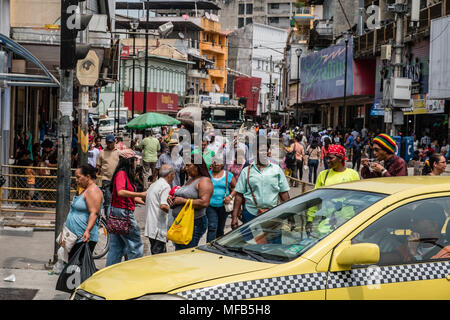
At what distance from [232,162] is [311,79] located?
46096 mm

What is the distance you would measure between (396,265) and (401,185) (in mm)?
756

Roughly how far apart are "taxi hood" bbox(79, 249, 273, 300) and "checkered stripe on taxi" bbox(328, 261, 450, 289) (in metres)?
0.51

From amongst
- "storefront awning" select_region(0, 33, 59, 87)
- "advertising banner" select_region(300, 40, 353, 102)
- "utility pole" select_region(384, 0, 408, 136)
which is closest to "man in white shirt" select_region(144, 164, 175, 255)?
"storefront awning" select_region(0, 33, 59, 87)

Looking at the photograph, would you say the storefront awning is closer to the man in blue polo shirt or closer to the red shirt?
the red shirt

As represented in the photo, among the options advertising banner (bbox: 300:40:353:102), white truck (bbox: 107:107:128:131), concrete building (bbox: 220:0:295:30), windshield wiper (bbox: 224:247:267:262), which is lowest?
windshield wiper (bbox: 224:247:267:262)

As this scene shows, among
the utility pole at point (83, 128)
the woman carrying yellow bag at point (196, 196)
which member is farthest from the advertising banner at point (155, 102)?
the woman carrying yellow bag at point (196, 196)

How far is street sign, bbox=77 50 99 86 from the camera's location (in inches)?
656

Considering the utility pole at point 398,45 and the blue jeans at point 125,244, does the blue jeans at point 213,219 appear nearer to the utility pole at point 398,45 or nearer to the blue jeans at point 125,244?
the blue jeans at point 125,244

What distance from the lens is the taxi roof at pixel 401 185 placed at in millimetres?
5340

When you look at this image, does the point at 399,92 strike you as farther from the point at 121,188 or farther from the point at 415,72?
the point at 415,72

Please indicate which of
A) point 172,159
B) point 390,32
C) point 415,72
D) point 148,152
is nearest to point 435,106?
point 415,72
